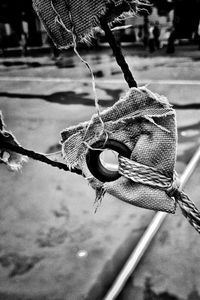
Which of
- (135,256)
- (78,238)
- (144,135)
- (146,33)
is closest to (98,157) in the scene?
(144,135)

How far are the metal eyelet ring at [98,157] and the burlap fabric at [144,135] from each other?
15 mm

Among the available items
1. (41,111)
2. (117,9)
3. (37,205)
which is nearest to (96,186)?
(117,9)

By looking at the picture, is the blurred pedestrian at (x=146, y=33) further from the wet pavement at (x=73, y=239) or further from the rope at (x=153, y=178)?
the rope at (x=153, y=178)

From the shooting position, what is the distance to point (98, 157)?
1076 millimetres

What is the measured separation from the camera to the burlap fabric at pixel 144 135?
3.35 feet

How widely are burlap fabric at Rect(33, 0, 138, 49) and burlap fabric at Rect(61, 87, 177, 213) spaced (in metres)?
0.24

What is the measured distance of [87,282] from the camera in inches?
97.4

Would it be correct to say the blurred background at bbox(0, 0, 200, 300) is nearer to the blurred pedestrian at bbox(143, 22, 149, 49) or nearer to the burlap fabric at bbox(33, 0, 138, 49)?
the burlap fabric at bbox(33, 0, 138, 49)

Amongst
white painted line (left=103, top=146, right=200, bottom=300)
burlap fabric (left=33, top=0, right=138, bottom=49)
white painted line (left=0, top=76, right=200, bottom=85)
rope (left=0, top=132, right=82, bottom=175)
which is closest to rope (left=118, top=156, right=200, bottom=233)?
rope (left=0, top=132, right=82, bottom=175)

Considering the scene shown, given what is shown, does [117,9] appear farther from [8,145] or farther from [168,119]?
[8,145]

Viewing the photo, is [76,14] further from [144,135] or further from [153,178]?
[153,178]

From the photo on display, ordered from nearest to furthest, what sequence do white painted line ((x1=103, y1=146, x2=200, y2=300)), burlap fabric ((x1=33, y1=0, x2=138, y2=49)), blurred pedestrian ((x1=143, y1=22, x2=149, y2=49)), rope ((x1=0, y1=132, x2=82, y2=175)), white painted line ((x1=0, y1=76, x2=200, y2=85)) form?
burlap fabric ((x1=33, y1=0, x2=138, y2=49)), rope ((x1=0, y1=132, x2=82, y2=175)), white painted line ((x1=103, y1=146, x2=200, y2=300)), white painted line ((x1=0, y1=76, x2=200, y2=85)), blurred pedestrian ((x1=143, y1=22, x2=149, y2=49))

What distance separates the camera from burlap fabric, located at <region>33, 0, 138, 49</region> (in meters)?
0.95

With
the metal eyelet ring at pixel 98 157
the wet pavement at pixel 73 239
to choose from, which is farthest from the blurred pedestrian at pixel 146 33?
the metal eyelet ring at pixel 98 157
